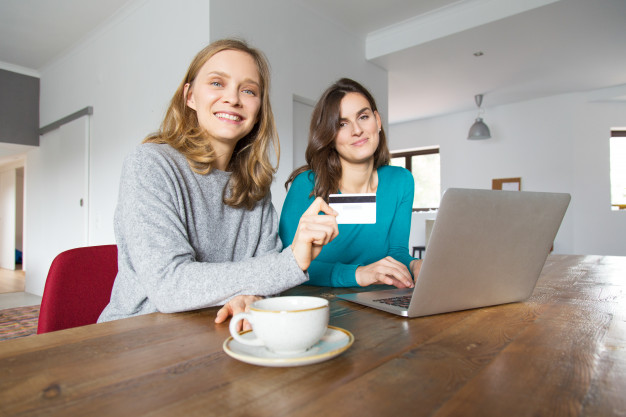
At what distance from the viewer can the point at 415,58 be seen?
4.38 meters

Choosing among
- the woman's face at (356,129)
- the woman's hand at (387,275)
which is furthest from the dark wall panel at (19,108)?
the woman's hand at (387,275)

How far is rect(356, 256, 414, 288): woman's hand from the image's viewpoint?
3.36 ft

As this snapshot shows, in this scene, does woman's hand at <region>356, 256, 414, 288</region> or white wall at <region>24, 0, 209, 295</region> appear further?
white wall at <region>24, 0, 209, 295</region>

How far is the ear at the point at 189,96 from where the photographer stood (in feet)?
3.86

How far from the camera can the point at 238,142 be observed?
50.4 inches

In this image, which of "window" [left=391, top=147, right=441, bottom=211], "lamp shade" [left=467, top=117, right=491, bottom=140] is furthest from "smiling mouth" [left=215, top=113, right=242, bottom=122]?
"window" [left=391, top=147, right=441, bottom=211]

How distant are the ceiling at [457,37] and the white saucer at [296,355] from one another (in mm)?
3592

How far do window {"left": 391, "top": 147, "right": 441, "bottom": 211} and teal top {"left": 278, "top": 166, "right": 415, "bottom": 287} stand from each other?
17.8 ft

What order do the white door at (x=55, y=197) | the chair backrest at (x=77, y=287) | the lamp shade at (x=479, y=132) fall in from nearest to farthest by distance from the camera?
the chair backrest at (x=77, y=287) < the white door at (x=55, y=197) < the lamp shade at (x=479, y=132)

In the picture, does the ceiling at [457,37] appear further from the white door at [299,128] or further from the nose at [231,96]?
the nose at [231,96]

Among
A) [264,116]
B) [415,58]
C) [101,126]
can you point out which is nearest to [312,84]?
[415,58]

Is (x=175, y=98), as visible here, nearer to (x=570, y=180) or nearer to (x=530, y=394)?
(x=530, y=394)

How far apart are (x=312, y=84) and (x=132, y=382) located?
11.4 feet

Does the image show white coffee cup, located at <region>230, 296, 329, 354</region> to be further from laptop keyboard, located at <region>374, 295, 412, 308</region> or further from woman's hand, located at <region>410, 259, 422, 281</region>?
woman's hand, located at <region>410, 259, 422, 281</region>
